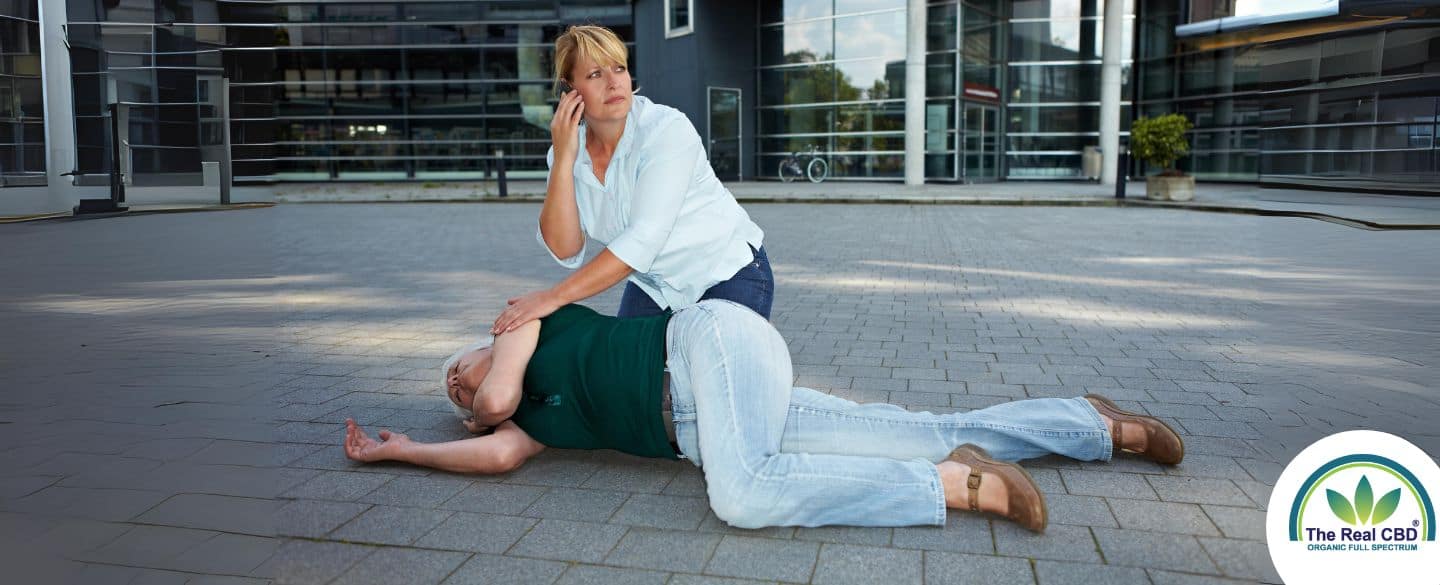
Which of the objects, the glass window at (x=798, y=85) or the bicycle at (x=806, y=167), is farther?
the bicycle at (x=806, y=167)

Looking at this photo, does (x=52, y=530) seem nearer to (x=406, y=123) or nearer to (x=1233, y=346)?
(x=1233, y=346)

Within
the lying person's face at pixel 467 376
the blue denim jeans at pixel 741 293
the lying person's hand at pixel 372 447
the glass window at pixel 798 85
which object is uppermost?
the glass window at pixel 798 85

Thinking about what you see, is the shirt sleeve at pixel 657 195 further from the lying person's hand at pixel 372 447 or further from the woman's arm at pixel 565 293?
the lying person's hand at pixel 372 447

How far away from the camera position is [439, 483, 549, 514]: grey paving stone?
3238 millimetres

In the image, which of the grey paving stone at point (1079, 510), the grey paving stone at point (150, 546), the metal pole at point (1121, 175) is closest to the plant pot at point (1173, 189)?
the metal pole at point (1121, 175)

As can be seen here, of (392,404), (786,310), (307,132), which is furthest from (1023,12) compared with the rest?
(392,404)

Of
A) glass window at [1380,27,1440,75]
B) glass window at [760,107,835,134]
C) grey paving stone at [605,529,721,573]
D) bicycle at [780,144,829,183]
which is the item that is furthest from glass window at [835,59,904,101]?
grey paving stone at [605,529,721,573]

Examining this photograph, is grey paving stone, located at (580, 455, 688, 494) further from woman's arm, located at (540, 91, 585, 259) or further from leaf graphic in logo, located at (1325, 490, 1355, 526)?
leaf graphic in logo, located at (1325, 490, 1355, 526)

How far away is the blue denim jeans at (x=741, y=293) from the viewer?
12.8 feet

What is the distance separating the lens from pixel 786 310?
755 centimetres

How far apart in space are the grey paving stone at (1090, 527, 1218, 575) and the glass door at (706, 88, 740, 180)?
28.2 m

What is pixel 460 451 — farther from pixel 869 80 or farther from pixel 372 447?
pixel 869 80

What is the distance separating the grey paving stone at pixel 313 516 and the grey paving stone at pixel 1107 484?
2.24m

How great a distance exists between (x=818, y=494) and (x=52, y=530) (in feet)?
7.33
